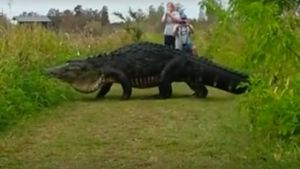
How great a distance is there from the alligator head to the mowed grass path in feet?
3.44

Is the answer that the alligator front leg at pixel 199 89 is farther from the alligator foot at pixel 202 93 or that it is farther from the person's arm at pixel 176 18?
the person's arm at pixel 176 18

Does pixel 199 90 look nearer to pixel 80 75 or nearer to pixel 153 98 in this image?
pixel 153 98

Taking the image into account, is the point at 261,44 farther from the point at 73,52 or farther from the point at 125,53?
the point at 73,52

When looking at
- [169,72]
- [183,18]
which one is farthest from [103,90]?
[183,18]

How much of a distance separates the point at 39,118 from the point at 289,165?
385 cm

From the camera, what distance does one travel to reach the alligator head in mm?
12430

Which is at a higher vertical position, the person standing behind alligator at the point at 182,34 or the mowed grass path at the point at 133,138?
the person standing behind alligator at the point at 182,34

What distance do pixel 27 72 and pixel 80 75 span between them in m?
0.87

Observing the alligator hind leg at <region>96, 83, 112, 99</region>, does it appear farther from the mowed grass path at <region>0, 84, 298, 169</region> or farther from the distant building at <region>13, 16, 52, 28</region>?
the distant building at <region>13, 16, 52, 28</region>

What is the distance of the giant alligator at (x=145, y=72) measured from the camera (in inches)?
489

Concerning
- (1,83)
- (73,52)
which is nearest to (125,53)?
(1,83)

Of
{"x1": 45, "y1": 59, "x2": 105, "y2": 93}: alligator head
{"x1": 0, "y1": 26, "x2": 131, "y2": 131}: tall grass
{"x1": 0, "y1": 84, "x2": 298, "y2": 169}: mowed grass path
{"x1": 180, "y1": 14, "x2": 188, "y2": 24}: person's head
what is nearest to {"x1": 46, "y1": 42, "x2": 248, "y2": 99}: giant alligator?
{"x1": 45, "y1": 59, "x2": 105, "y2": 93}: alligator head

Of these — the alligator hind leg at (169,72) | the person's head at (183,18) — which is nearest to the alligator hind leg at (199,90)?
the alligator hind leg at (169,72)

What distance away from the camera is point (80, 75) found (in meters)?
12.5
